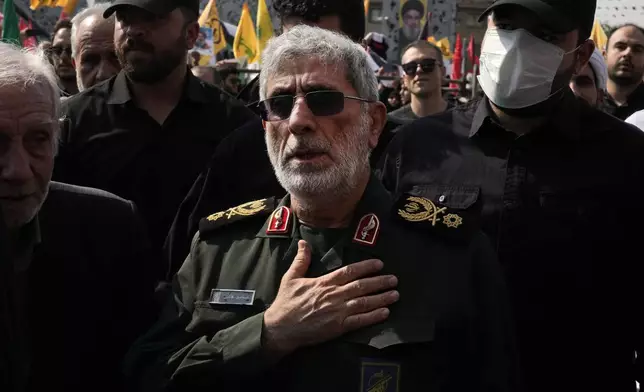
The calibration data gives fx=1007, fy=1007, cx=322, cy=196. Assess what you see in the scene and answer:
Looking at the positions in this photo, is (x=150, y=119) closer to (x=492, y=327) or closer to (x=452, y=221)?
(x=452, y=221)

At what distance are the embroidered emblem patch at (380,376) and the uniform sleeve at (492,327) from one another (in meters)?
0.24

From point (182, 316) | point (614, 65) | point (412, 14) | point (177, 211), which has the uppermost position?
point (182, 316)

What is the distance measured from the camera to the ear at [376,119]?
10.3 ft

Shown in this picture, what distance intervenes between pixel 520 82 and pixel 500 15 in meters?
0.28

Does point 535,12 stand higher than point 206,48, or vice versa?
point 535,12

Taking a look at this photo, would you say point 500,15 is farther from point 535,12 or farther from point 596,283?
point 596,283

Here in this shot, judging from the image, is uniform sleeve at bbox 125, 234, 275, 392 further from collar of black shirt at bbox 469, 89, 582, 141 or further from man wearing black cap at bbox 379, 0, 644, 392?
collar of black shirt at bbox 469, 89, 582, 141

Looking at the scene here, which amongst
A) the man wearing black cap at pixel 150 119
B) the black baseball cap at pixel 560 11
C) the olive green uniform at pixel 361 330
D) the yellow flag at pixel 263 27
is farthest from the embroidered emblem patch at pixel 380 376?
the yellow flag at pixel 263 27

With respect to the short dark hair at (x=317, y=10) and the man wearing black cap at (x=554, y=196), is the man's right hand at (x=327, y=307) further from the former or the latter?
the short dark hair at (x=317, y=10)

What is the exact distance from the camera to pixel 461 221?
2945 mm

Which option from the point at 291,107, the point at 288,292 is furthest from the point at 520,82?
the point at 288,292

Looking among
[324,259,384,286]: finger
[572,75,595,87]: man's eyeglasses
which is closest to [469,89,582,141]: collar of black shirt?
[324,259,384,286]: finger

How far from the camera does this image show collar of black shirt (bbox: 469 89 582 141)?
361 centimetres

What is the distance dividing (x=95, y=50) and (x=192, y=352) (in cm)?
312
